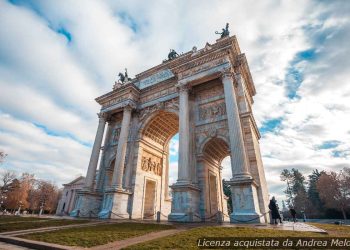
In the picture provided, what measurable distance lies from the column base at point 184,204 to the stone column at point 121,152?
6.52m

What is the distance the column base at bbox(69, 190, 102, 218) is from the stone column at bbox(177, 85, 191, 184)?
1081cm

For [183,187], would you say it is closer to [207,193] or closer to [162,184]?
[207,193]

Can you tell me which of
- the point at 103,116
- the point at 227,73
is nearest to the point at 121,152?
the point at 103,116

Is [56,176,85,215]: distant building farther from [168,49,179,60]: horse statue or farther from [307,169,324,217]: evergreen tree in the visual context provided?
[307,169,324,217]: evergreen tree

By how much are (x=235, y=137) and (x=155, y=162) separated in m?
12.4

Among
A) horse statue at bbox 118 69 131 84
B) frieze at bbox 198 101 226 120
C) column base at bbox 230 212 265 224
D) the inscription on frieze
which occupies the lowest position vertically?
column base at bbox 230 212 265 224

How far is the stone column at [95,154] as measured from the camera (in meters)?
21.6

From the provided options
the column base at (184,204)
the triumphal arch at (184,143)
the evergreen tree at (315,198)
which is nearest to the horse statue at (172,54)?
the triumphal arch at (184,143)

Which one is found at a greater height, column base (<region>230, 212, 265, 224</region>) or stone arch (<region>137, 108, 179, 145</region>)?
stone arch (<region>137, 108, 179, 145</region>)

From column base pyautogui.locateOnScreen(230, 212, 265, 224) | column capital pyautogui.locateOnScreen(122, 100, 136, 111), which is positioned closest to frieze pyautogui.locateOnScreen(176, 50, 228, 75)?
column capital pyautogui.locateOnScreen(122, 100, 136, 111)

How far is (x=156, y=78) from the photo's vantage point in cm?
2453

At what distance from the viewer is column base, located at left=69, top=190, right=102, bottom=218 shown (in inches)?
782

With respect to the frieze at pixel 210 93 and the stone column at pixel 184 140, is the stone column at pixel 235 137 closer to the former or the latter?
the frieze at pixel 210 93

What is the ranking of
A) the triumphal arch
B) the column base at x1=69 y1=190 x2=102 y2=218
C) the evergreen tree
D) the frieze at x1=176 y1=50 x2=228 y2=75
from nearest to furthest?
the triumphal arch < the frieze at x1=176 y1=50 x2=228 y2=75 < the column base at x1=69 y1=190 x2=102 y2=218 < the evergreen tree
